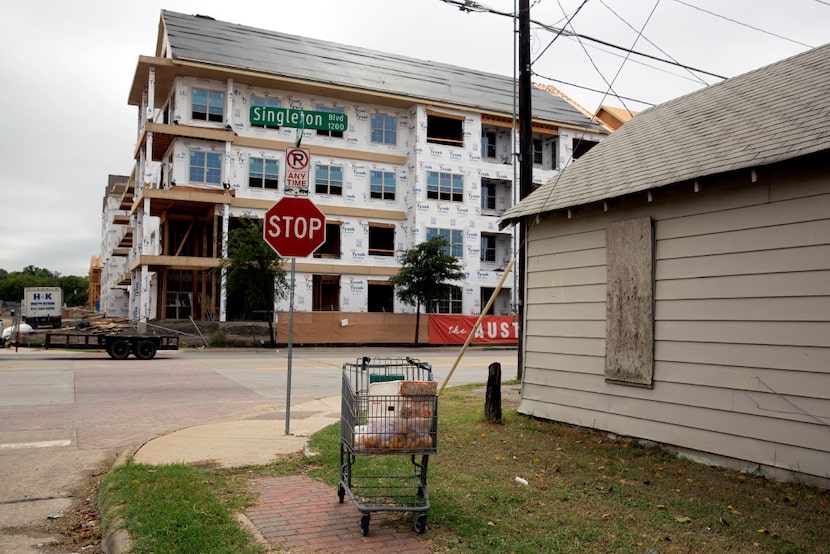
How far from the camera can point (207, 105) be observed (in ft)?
120

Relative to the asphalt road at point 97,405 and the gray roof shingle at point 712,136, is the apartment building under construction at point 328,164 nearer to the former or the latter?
the asphalt road at point 97,405

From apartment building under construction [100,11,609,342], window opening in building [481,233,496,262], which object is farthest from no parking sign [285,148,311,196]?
window opening in building [481,233,496,262]

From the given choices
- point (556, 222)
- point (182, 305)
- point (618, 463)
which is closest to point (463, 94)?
point (182, 305)

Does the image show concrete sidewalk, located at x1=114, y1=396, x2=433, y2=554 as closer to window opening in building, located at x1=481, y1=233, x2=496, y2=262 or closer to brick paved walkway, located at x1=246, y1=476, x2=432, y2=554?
brick paved walkway, located at x1=246, y1=476, x2=432, y2=554

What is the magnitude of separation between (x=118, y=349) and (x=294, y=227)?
17.3 metres

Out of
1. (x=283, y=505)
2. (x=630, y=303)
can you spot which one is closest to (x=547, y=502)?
(x=283, y=505)

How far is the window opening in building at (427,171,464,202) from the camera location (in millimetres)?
40844

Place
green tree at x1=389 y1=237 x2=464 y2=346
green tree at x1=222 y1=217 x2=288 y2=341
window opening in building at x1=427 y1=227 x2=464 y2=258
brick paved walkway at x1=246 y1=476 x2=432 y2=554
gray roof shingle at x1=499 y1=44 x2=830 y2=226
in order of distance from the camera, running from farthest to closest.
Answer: window opening in building at x1=427 y1=227 x2=464 y2=258 < green tree at x1=389 y1=237 x2=464 y2=346 < green tree at x1=222 y1=217 x2=288 y2=341 < gray roof shingle at x1=499 y1=44 x2=830 y2=226 < brick paved walkway at x1=246 y1=476 x2=432 y2=554

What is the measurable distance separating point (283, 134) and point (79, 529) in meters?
34.7

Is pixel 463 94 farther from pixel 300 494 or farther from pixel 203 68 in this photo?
pixel 300 494

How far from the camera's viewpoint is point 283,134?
38438mm

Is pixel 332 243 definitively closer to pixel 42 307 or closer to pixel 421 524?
pixel 42 307

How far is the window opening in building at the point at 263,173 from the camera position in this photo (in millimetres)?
37250

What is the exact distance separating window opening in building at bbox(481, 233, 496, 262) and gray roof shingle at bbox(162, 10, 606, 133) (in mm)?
8141
